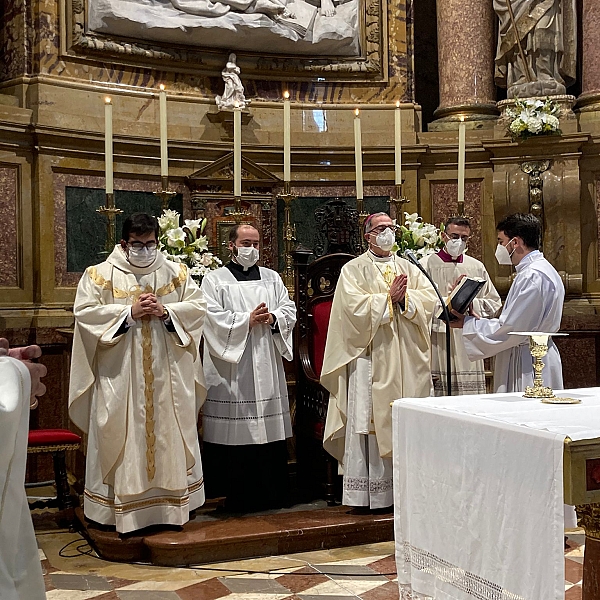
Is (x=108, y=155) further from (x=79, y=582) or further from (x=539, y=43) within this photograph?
(x=539, y=43)

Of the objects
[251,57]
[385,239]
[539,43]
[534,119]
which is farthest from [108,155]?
[539,43]

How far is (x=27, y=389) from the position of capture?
263cm

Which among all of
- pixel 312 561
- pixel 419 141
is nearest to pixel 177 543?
pixel 312 561

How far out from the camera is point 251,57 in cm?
784

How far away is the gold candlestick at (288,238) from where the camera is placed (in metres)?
5.93

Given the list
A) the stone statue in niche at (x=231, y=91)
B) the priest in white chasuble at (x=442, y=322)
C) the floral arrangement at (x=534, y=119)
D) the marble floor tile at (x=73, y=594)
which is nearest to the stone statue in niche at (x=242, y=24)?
the stone statue in niche at (x=231, y=91)

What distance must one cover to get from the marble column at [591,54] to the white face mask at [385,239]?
9.52 feet

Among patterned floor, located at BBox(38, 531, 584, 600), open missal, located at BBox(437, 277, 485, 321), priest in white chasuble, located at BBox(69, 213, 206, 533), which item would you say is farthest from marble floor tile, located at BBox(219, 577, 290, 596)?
open missal, located at BBox(437, 277, 485, 321)

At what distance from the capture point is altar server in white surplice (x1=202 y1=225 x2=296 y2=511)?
5727mm

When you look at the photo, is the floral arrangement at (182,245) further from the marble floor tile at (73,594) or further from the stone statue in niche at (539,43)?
the stone statue in niche at (539,43)

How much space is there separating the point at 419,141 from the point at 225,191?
1.80 metres

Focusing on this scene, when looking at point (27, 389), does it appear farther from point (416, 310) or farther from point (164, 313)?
point (416, 310)

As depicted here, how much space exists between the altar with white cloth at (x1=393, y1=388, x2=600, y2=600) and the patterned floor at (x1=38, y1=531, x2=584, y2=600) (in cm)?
80

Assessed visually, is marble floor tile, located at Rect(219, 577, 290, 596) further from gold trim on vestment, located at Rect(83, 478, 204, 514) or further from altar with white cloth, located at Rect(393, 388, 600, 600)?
altar with white cloth, located at Rect(393, 388, 600, 600)
